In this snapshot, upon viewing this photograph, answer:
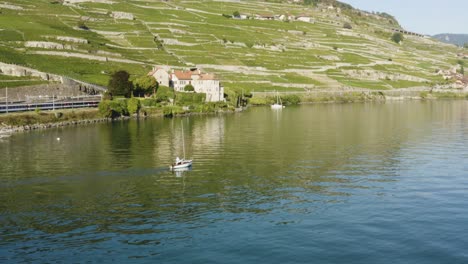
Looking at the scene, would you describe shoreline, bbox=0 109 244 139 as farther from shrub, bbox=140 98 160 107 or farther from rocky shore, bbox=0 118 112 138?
shrub, bbox=140 98 160 107

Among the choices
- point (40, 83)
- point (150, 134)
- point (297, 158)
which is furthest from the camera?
point (40, 83)

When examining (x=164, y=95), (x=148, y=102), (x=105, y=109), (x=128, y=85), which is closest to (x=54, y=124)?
(x=105, y=109)

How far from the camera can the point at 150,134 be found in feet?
335

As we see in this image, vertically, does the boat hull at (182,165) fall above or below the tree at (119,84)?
below

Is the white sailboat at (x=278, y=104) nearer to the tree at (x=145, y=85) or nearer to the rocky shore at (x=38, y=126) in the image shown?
the tree at (x=145, y=85)

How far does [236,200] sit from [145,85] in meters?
104

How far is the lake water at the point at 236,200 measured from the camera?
38.8 meters

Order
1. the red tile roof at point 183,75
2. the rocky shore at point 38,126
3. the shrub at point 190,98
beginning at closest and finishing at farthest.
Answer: the rocky shore at point 38,126
the shrub at point 190,98
the red tile roof at point 183,75

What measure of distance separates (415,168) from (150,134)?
53328 mm

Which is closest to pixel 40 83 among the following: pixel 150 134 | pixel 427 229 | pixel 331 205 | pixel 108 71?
pixel 108 71

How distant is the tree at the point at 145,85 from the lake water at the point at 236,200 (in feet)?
183

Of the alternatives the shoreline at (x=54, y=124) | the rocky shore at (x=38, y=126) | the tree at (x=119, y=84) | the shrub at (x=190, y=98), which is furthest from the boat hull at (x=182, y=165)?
the shrub at (x=190, y=98)

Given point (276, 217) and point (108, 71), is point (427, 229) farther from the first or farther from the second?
point (108, 71)

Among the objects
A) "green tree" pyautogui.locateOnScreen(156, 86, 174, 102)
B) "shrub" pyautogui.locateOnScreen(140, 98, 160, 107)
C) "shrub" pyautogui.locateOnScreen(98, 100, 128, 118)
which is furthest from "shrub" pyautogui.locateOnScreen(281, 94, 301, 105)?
"shrub" pyautogui.locateOnScreen(98, 100, 128, 118)
